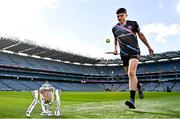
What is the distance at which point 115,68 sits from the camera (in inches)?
4550

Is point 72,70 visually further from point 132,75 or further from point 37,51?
point 132,75

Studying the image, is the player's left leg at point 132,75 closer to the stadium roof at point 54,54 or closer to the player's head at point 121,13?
the player's head at point 121,13

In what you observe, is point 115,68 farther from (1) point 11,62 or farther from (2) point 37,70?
(1) point 11,62

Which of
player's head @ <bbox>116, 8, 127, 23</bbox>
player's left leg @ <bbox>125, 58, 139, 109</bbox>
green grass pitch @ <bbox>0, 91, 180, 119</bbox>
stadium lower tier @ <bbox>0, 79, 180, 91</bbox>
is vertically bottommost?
stadium lower tier @ <bbox>0, 79, 180, 91</bbox>

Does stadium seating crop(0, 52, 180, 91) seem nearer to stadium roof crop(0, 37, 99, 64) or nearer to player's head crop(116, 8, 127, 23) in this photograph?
stadium roof crop(0, 37, 99, 64)

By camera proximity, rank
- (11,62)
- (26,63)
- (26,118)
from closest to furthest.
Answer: (26,118) < (11,62) < (26,63)

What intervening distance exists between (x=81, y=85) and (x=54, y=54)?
14881mm

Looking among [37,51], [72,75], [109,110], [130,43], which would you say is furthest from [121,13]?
[72,75]

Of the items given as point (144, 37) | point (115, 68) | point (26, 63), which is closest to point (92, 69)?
point (115, 68)

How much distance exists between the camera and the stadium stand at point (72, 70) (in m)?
78.9

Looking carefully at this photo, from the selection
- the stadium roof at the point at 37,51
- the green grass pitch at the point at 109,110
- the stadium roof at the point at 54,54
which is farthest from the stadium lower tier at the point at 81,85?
the green grass pitch at the point at 109,110

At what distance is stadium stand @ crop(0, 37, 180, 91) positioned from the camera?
78938 millimetres

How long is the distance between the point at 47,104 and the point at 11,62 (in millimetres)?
75080

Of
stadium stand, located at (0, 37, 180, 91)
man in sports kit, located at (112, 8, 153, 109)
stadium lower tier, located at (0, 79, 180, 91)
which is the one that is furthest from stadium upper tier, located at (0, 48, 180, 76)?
man in sports kit, located at (112, 8, 153, 109)
